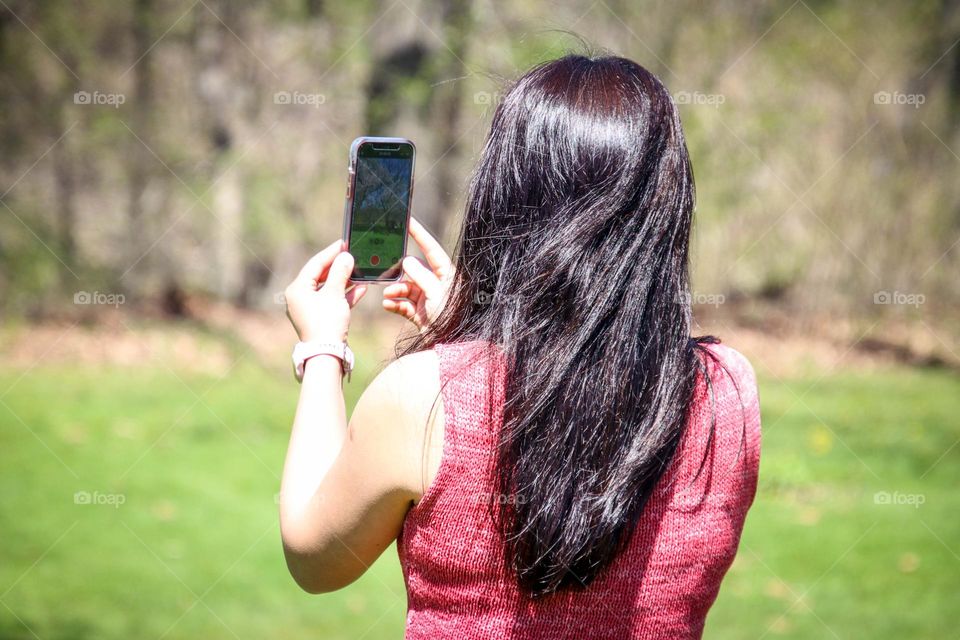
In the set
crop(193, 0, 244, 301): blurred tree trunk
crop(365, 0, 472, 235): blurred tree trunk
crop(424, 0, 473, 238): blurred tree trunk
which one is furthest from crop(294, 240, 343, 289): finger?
crop(193, 0, 244, 301): blurred tree trunk

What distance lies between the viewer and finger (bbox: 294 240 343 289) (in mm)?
1447

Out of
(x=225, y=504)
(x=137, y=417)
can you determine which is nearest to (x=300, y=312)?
(x=225, y=504)

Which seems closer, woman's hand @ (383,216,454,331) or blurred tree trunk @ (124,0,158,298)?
woman's hand @ (383,216,454,331)

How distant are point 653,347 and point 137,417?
590cm

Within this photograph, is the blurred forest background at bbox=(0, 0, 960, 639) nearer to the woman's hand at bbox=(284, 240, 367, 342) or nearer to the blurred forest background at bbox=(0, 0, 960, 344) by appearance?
the blurred forest background at bbox=(0, 0, 960, 344)

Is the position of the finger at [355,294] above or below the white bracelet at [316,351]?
above

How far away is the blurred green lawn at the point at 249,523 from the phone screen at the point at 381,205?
8.30 ft

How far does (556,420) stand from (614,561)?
0.22m

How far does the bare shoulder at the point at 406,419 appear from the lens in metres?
1.07

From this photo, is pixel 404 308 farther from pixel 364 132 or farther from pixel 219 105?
pixel 219 105

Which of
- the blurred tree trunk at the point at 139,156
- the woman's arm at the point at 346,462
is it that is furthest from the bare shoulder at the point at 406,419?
the blurred tree trunk at the point at 139,156

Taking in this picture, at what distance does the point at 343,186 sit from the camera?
8789 mm

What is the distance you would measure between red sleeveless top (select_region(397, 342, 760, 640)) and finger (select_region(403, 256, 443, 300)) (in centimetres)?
56

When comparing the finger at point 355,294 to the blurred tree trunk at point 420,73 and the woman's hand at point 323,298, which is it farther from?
the blurred tree trunk at point 420,73
